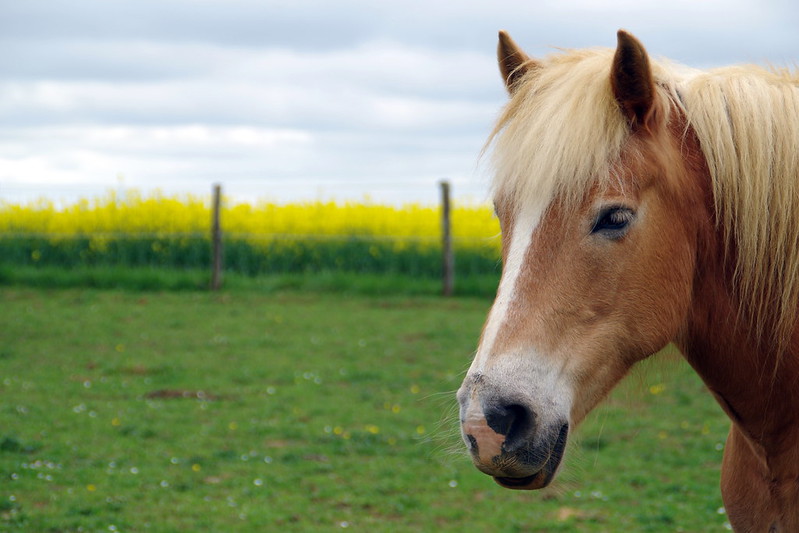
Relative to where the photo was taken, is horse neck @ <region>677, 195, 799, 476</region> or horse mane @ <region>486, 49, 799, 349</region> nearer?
horse mane @ <region>486, 49, 799, 349</region>

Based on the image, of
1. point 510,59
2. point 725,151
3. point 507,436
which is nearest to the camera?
point 507,436

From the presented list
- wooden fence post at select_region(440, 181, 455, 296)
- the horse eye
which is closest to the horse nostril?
the horse eye

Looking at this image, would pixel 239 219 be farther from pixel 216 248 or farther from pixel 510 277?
pixel 510 277

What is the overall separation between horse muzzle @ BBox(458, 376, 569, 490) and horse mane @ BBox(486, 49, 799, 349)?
1.75ft

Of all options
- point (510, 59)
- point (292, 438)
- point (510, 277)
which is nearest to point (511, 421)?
point (510, 277)

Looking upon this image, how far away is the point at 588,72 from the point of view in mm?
2234

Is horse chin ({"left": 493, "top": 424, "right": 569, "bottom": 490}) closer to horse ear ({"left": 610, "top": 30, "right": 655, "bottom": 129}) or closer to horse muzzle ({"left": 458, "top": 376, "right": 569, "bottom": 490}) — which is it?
horse muzzle ({"left": 458, "top": 376, "right": 569, "bottom": 490})

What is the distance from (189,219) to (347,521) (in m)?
12.3

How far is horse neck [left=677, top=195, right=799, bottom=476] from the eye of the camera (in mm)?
2254

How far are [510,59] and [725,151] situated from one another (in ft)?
2.54

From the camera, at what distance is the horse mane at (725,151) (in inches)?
83.1

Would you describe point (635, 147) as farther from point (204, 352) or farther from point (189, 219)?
point (189, 219)

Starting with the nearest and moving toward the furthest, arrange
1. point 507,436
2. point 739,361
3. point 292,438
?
1. point 507,436
2. point 739,361
3. point 292,438

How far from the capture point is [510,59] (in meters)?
2.64
